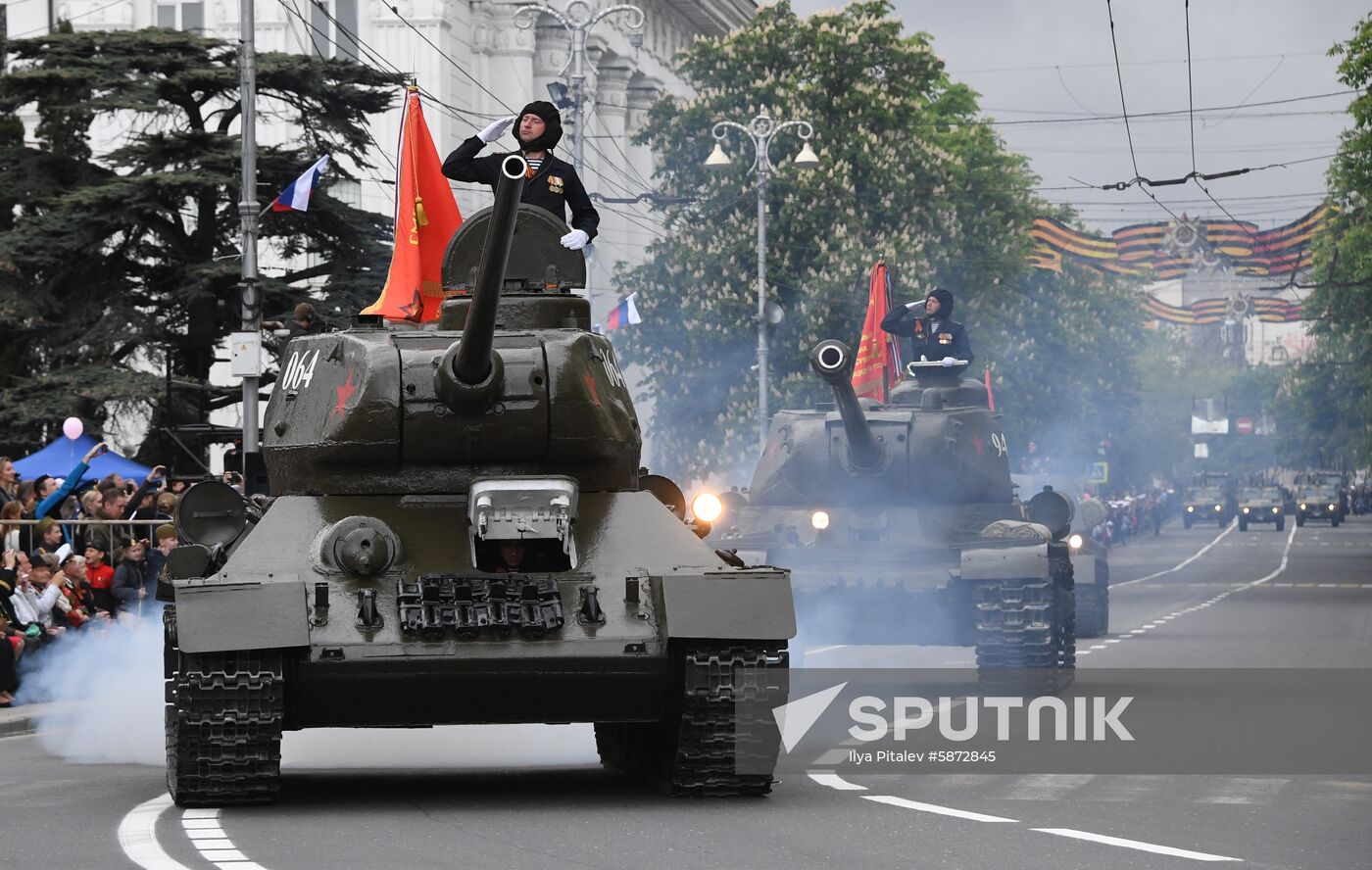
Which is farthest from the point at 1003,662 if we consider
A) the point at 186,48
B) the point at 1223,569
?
the point at 1223,569

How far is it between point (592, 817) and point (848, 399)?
8225 millimetres

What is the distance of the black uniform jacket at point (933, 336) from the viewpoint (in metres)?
21.8

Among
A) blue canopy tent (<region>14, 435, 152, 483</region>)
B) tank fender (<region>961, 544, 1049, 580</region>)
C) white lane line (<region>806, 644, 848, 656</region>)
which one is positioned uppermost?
blue canopy tent (<region>14, 435, 152, 483</region>)

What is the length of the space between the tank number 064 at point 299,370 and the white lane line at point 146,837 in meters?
2.19

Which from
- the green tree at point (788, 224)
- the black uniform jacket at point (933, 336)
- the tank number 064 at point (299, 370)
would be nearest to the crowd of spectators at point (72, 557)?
the tank number 064 at point (299, 370)

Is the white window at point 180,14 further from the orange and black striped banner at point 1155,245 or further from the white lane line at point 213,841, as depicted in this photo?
the white lane line at point 213,841

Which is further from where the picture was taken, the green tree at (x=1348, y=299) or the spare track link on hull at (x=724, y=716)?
the green tree at (x=1348, y=299)

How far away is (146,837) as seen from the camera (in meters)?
10.9

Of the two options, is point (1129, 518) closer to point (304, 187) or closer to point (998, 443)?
point (304, 187)

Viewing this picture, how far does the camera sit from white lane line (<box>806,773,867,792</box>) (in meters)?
12.6

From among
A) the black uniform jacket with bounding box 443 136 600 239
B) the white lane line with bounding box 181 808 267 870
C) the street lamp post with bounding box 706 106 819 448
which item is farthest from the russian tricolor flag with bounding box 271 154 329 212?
the white lane line with bounding box 181 808 267 870

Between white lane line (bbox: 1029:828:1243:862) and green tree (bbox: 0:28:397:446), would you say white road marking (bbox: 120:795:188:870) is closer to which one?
white lane line (bbox: 1029:828:1243:862)

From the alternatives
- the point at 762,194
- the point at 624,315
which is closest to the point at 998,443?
the point at 624,315

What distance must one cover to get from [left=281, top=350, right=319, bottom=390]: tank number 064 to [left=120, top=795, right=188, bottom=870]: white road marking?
219 cm
